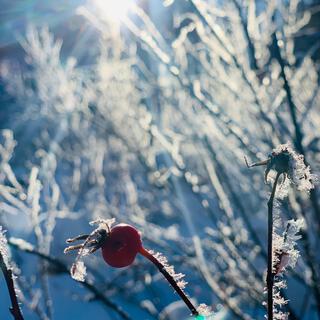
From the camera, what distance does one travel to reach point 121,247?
2.21 ft

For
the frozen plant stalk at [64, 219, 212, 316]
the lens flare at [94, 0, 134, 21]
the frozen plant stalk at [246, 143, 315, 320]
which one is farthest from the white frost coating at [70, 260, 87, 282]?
the lens flare at [94, 0, 134, 21]

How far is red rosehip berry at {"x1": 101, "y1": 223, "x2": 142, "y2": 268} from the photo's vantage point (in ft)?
2.20

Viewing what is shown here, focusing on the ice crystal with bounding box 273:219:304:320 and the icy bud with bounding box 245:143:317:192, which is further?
the ice crystal with bounding box 273:219:304:320

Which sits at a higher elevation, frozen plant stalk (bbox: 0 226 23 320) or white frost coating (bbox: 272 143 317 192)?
frozen plant stalk (bbox: 0 226 23 320)

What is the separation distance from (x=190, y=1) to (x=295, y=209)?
115cm

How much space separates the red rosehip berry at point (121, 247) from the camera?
67 cm

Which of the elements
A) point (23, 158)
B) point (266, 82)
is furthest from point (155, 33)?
point (23, 158)

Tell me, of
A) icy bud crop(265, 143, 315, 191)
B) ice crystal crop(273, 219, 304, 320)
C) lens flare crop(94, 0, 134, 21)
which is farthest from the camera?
lens flare crop(94, 0, 134, 21)

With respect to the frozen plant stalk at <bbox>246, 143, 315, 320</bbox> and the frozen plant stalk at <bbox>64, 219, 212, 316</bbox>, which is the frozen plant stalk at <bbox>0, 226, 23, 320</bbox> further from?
the frozen plant stalk at <bbox>246, 143, 315, 320</bbox>

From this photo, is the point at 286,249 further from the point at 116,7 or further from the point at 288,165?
the point at 116,7

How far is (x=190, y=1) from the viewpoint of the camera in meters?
1.58

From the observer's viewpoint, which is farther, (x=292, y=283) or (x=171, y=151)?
(x=292, y=283)

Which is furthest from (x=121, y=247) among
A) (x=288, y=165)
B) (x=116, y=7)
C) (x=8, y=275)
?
(x=116, y=7)

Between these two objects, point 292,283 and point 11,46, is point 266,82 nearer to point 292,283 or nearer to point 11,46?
point 292,283
